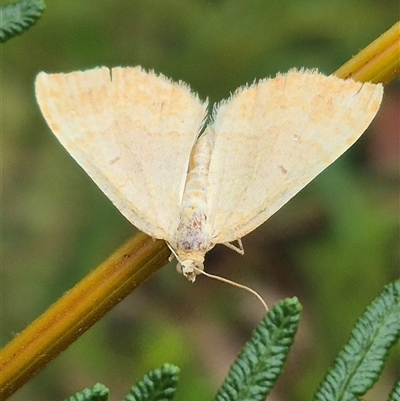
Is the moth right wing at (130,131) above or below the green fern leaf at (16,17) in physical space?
above

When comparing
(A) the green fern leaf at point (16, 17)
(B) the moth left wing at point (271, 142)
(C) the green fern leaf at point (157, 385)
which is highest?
(B) the moth left wing at point (271, 142)

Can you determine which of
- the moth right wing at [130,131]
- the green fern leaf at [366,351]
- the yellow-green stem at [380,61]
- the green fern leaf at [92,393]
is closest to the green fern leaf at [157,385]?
the green fern leaf at [92,393]

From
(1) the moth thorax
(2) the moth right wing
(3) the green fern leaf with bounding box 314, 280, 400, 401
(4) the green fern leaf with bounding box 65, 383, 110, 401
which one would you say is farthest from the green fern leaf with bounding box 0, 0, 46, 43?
(3) the green fern leaf with bounding box 314, 280, 400, 401

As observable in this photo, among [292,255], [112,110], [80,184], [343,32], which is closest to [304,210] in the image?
[292,255]

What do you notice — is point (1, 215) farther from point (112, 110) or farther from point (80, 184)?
point (112, 110)

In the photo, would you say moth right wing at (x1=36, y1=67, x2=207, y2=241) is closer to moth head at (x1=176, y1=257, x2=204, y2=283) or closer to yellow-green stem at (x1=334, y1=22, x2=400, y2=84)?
moth head at (x1=176, y1=257, x2=204, y2=283)

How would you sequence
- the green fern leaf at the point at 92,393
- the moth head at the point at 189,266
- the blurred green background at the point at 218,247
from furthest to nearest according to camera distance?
the blurred green background at the point at 218,247 → the moth head at the point at 189,266 → the green fern leaf at the point at 92,393

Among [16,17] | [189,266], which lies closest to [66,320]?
[189,266]

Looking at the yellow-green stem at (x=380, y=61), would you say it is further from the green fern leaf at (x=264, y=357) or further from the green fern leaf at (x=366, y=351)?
the green fern leaf at (x=264, y=357)
